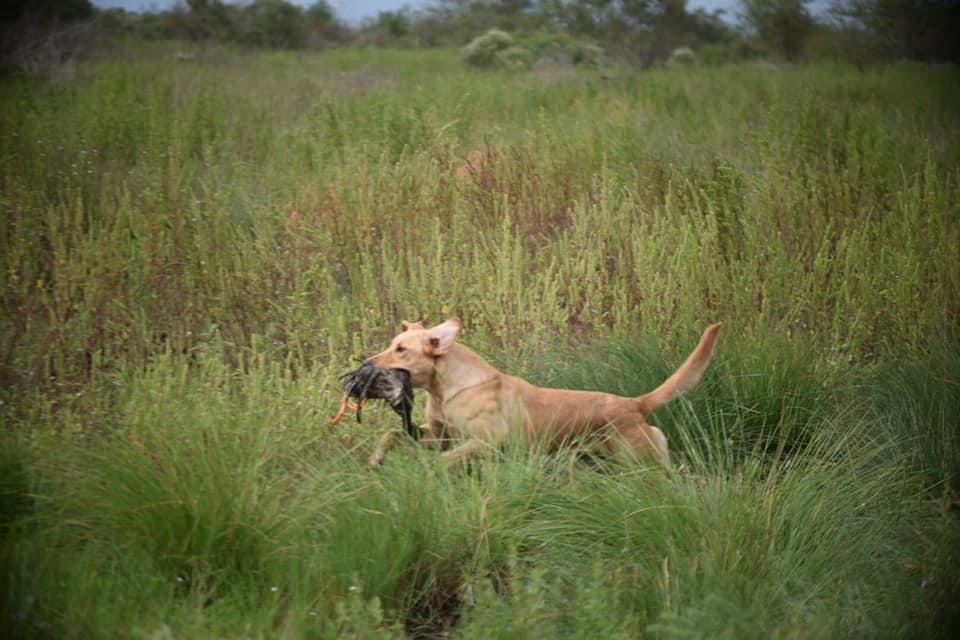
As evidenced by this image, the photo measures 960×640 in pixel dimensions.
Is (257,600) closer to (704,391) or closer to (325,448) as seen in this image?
(325,448)

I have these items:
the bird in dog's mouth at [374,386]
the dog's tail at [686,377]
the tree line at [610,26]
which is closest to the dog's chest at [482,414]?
the bird in dog's mouth at [374,386]

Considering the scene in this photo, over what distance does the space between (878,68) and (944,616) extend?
54.1 feet

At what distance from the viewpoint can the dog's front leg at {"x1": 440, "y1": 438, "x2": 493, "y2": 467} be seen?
Answer: 14.5 feet

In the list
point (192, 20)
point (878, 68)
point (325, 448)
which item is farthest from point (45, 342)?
point (192, 20)

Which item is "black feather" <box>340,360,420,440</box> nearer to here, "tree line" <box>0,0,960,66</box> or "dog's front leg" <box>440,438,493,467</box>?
"dog's front leg" <box>440,438,493,467</box>

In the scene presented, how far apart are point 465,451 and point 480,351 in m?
1.10

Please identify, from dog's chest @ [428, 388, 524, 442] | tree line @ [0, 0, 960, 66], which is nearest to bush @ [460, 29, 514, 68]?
tree line @ [0, 0, 960, 66]

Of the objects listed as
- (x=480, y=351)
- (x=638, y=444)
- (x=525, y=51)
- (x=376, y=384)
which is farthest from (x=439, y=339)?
(x=525, y=51)

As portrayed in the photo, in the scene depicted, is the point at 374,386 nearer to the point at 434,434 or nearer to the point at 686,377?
the point at 434,434

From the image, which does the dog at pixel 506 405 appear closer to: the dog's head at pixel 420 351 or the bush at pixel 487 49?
the dog's head at pixel 420 351

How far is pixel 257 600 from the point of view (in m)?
3.38

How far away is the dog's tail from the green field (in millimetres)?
220

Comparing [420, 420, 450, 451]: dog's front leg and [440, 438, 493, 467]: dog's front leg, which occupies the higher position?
[440, 438, 493, 467]: dog's front leg

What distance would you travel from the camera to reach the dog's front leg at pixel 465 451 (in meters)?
4.43
